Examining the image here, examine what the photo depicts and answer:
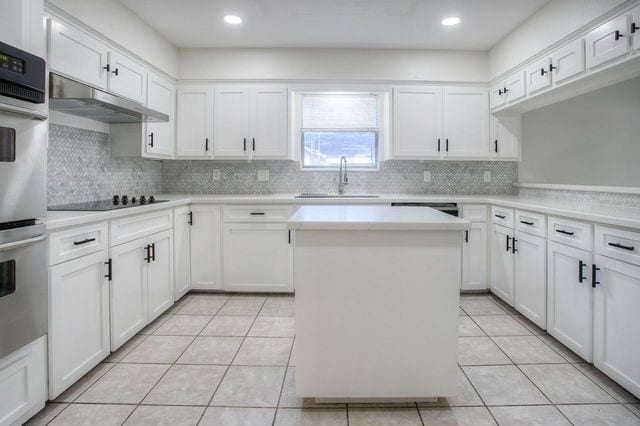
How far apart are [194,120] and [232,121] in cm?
39

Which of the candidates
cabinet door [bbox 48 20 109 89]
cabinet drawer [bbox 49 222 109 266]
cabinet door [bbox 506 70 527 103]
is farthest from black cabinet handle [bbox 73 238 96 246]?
cabinet door [bbox 506 70 527 103]

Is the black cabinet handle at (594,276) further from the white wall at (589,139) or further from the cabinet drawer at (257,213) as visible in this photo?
the cabinet drawer at (257,213)

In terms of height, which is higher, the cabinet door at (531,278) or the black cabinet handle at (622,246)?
the black cabinet handle at (622,246)

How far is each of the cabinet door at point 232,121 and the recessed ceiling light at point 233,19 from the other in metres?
0.66

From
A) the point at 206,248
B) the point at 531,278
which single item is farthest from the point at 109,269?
the point at 531,278

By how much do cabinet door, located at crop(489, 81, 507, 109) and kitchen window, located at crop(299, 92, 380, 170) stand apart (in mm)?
1157

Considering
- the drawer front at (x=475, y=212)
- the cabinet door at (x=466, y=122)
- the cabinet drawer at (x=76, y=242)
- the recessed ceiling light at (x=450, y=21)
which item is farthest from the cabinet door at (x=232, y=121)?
the drawer front at (x=475, y=212)

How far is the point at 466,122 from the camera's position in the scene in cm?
380

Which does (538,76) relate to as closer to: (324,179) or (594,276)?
(594,276)

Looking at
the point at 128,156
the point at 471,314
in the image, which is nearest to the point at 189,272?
the point at 128,156

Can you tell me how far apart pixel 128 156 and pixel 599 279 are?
346cm

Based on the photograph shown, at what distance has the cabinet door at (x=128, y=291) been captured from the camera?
2.26 m

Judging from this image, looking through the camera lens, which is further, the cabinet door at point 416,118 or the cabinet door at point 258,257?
the cabinet door at point 416,118

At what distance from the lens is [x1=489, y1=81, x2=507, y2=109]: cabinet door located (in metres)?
3.55
